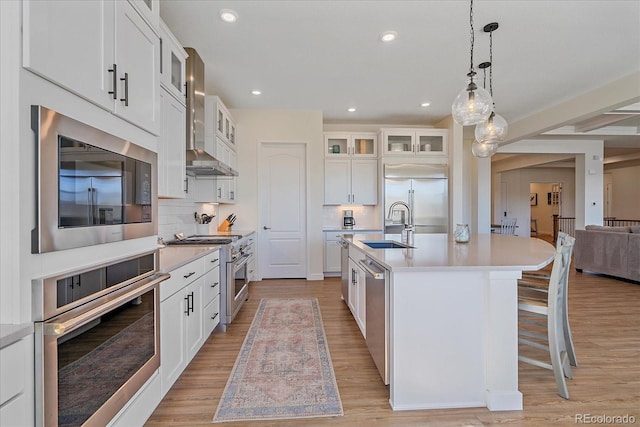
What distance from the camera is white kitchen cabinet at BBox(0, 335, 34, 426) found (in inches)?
33.5

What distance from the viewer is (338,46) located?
3162 millimetres

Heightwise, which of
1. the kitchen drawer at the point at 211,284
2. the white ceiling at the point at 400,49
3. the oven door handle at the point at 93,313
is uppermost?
the white ceiling at the point at 400,49

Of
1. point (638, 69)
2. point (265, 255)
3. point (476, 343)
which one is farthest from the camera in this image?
point (265, 255)

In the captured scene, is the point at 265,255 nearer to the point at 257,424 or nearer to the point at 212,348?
the point at 212,348

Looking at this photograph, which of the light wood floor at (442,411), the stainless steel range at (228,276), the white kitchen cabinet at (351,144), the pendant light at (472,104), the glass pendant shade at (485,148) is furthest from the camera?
the white kitchen cabinet at (351,144)

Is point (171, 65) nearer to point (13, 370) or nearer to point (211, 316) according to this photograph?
point (211, 316)

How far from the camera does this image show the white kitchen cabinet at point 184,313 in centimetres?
183

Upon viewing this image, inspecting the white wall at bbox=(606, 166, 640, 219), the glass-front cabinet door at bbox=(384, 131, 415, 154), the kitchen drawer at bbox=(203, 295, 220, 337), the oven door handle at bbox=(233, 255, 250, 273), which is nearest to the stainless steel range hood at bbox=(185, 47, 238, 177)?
the oven door handle at bbox=(233, 255, 250, 273)

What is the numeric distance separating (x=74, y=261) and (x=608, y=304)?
17.4ft

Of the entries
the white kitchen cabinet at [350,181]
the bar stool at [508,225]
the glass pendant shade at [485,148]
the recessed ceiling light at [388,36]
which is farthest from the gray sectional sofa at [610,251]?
the bar stool at [508,225]

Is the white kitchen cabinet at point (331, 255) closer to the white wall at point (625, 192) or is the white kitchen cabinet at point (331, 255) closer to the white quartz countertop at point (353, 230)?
the white quartz countertop at point (353, 230)

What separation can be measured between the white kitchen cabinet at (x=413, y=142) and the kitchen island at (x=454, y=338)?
3.89 m

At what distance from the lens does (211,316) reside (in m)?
2.74

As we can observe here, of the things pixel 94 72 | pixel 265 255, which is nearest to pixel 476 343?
pixel 94 72
